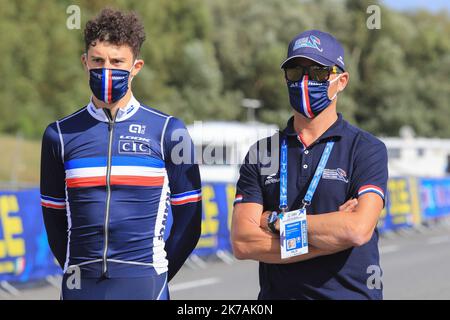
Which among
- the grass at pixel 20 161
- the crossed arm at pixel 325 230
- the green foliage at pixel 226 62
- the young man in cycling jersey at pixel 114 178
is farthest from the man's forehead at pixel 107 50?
the green foliage at pixel 226 62

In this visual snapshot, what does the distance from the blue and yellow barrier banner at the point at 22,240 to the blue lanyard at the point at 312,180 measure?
7766mm

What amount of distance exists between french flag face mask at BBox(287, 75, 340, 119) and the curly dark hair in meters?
0.81

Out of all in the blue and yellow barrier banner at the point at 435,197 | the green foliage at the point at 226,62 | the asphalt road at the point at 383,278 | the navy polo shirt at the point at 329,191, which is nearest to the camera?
the navy polo shirt at the point at 329,191

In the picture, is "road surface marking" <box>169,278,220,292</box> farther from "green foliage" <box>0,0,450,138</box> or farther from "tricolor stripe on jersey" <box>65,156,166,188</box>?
"green foliage" <box>0,0,450,138</box>

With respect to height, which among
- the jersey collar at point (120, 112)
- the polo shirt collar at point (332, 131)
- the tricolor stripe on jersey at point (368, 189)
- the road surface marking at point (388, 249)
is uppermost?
the jersey collar at point (120, 112)

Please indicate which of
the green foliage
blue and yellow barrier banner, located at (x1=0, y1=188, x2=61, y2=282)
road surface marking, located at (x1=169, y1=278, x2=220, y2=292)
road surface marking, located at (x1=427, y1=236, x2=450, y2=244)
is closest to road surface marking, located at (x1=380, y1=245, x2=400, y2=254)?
road surface marking, located at (x1=427, y1=236, x2=450, y2=244)

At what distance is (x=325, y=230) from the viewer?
3.55 meters

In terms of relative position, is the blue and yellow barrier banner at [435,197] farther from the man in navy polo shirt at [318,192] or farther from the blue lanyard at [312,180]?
the blue lanyard at [312,180]

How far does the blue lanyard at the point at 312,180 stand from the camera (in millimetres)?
3617

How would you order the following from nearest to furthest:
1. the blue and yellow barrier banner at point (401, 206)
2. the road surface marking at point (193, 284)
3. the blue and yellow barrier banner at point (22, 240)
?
the blue and yellow barrier banner at point (22, 240)
the road surface marking at point (193, 284)
the blue and yellow barrier banner at point (401, 206)

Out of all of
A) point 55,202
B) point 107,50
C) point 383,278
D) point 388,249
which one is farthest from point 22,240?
point 388,249

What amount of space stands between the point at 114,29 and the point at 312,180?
46.5 inches

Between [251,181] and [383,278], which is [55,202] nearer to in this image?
[251,181]
